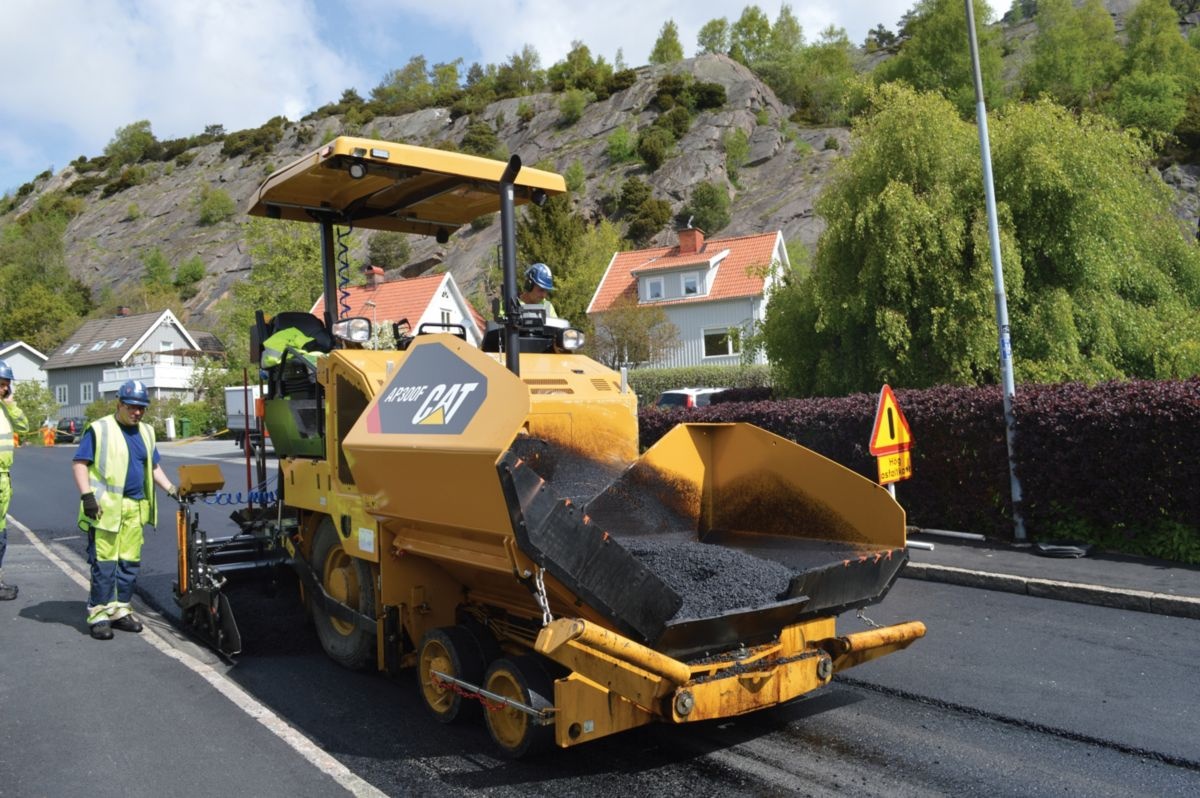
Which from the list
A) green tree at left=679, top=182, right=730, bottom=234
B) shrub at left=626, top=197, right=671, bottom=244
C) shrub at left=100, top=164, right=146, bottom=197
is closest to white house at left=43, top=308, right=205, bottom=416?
shrub at left=626, top=197, right=671, bottom=244

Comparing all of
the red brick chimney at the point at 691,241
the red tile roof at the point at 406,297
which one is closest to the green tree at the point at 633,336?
the red brick chimney at the point at 691,241

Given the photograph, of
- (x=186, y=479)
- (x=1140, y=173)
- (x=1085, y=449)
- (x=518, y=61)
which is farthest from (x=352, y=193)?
(x=518, y=61)

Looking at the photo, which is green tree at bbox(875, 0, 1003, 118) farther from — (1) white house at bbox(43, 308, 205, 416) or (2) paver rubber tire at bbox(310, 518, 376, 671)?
(2) paver rubber tire at bbox(310, 518, 376, 671)

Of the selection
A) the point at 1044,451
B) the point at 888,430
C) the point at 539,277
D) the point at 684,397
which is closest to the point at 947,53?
the point at 684,397

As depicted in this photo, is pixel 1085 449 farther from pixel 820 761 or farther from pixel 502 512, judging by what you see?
pixel 502 512

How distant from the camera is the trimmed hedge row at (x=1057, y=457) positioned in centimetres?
786

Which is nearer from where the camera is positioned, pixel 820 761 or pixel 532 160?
pixel 820 761

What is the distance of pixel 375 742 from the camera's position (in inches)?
171

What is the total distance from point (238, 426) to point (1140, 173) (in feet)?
41.9

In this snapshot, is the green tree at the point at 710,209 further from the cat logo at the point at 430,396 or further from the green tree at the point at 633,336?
the cat logo at the point at 430,396

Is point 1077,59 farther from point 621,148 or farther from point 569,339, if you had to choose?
point 569,339

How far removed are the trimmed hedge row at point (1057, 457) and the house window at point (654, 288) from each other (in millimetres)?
30730

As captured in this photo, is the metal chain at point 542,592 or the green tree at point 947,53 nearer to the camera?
the metal chain at point 542,592

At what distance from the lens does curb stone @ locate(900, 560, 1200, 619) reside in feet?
21.7
